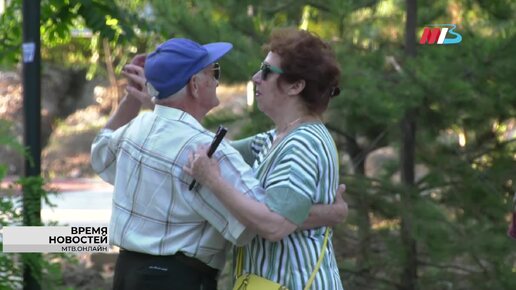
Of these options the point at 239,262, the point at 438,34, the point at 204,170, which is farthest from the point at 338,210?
the point at 438,34

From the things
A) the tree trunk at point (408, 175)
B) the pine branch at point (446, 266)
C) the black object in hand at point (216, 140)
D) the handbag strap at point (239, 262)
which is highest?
the black object in hand at point (216, 140)

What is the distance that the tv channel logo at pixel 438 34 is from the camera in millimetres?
5535

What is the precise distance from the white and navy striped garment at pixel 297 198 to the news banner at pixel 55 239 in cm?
97

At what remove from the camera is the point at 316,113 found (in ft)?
9.30

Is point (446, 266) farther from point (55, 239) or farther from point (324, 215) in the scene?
point (324, 215)

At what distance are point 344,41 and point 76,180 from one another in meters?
10.7

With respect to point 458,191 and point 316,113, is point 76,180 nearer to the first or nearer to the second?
point 458,191

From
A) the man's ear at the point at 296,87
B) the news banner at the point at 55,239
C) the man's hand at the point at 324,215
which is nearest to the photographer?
the man's hand at the point at 324,215

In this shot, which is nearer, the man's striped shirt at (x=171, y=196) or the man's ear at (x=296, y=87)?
the man's striped shirt at (x=171, y=196)

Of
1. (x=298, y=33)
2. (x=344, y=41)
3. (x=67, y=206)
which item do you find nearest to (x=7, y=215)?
(x=298, y=33)

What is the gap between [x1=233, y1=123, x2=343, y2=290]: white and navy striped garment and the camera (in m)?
2.59

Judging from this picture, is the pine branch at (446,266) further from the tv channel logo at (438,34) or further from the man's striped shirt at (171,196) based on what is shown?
the man's striped shirt at (171,196)

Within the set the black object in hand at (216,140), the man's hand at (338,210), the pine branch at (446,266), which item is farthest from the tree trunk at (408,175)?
the black object in hand at (216,140)

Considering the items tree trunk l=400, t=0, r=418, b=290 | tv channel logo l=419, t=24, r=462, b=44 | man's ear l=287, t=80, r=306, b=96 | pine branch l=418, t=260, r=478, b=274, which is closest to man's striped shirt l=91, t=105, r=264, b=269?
man's ear l=287, t=80, r=306, b=96
